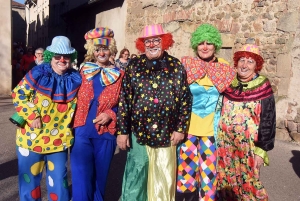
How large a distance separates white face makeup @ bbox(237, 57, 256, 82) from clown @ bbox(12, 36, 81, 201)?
1.47 meters

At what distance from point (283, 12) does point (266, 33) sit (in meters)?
0.51

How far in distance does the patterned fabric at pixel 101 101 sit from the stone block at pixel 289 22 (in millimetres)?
4695

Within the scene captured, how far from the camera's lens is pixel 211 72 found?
3.29 m

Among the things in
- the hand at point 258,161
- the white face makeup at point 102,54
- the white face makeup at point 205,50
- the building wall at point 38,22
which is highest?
the building wall at point 38,22

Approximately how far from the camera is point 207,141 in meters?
3.37

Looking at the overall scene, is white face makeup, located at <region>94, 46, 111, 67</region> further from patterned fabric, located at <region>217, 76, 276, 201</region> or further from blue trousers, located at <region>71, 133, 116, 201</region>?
patterned fabric, located at <region>217, 76, 276, 201</region>

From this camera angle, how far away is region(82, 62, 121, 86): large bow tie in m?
3.19

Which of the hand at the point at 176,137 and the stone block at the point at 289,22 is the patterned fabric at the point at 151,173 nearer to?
the hand at the point at 176,137

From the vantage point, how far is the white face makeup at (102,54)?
323 cm

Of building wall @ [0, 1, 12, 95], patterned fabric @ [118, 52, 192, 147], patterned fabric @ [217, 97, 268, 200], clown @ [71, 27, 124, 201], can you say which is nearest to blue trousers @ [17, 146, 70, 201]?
clown @ [71, 27, 124, 201]

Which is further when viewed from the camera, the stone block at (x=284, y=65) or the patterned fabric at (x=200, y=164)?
the stone block at (x=284, y=65)

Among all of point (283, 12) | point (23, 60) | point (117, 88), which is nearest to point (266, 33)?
point (283, 12)

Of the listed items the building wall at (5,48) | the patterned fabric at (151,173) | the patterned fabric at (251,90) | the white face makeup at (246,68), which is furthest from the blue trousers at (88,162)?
the building wall at (5,48)

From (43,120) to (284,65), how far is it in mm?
5298
